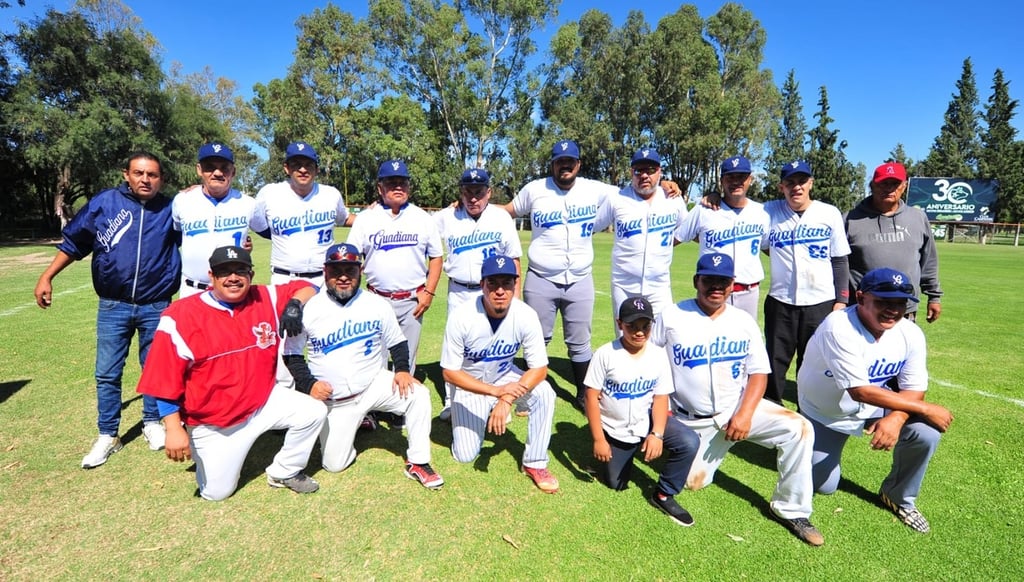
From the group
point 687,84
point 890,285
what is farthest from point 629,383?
point 687,84

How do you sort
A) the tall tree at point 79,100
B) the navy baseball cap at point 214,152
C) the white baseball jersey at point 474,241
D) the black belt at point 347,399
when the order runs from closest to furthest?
the black belt at point 347,399
the navy baseball cap at point 214,152
the white baseball jersey at point 474,241
the tall tree at point 79,100

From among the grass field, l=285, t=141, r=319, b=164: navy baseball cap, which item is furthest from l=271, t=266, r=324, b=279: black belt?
the grass field

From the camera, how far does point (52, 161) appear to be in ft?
83.3

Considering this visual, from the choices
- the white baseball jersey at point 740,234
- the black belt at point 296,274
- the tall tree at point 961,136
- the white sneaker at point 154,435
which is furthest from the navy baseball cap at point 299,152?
the tall tree at point 961,136

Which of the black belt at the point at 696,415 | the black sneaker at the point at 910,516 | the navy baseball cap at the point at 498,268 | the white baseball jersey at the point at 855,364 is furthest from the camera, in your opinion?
the navy baseball cap at the point at 498,268

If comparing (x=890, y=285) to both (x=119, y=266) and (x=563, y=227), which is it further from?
(x=119, y=266)

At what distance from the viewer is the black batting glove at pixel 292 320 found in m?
3.56

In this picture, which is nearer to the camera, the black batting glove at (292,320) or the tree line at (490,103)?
the black batting glove at (292,320)

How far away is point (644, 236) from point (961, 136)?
6804 cm

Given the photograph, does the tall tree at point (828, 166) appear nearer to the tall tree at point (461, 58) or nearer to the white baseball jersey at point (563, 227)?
the tall tree at point (461, 58)

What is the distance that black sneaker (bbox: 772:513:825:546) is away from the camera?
308 cm

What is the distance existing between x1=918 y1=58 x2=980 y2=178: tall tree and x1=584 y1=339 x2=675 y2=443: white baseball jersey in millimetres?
66338

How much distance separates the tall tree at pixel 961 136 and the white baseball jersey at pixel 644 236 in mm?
64811

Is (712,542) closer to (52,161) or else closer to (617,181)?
(52,161)
